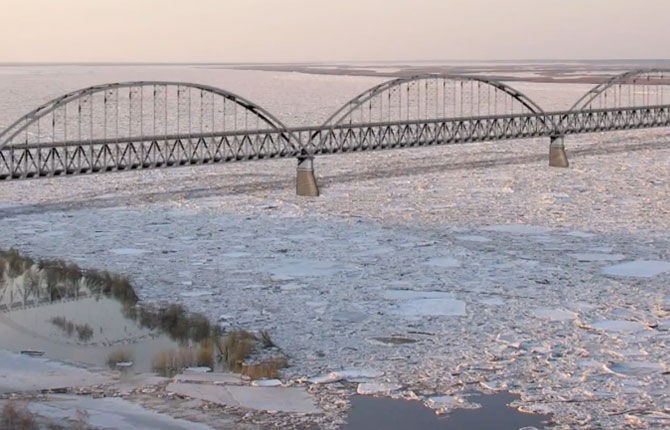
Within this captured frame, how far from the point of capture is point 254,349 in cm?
1667

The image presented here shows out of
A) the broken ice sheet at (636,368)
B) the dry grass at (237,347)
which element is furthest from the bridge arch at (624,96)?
the broken ice sheet at (636,368)

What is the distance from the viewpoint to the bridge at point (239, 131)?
103 feet

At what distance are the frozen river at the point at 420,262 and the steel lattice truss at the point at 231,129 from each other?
112cm

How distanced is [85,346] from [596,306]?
7.86 m

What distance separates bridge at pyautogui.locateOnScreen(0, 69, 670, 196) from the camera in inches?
1232

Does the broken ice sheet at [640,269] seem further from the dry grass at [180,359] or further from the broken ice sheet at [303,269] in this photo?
the dry grass at [180,359]

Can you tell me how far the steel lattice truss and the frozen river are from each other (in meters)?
1.12

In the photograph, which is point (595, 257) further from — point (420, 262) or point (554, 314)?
point (554, 314)

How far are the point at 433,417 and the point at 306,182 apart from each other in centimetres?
2126

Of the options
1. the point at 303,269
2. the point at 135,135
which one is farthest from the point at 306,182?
the point at 135,135

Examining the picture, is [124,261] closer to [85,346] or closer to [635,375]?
[85,346]

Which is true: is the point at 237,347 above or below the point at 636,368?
above

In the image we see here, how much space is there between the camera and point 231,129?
55188mm

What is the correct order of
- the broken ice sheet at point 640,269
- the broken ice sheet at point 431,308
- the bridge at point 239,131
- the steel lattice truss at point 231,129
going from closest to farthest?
1. the broken ice sheet at point 431,308
2. the broken ice sheet at point 640,269
3. the bridge at point 239,131
4. the steel lattice truss at point 231,129
